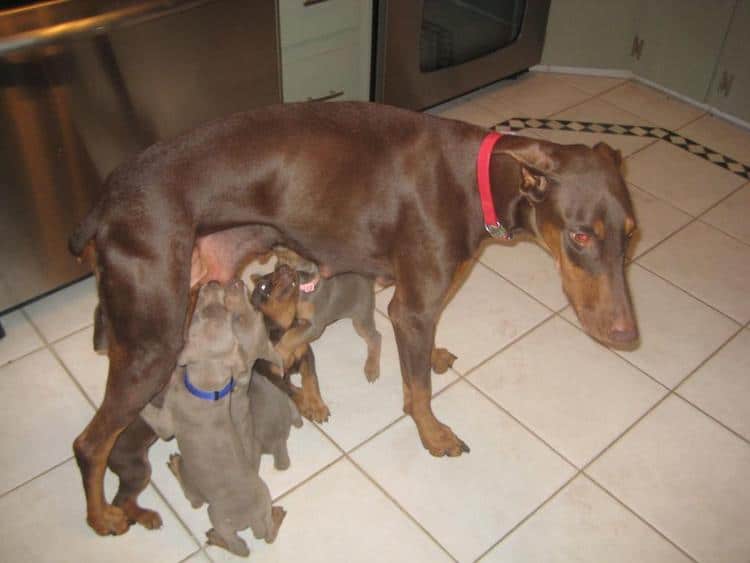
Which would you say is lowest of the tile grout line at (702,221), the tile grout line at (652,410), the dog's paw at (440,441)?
the tile grout line at (652,410)

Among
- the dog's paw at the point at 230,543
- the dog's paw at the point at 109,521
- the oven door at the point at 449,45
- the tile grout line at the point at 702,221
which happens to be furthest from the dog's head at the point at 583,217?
the oven door at the point at 449,45

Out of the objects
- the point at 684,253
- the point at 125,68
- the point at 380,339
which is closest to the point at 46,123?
the point at 125,68

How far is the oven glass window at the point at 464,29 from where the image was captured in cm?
389

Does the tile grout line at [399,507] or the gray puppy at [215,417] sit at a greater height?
the gray puppy at [215,417]

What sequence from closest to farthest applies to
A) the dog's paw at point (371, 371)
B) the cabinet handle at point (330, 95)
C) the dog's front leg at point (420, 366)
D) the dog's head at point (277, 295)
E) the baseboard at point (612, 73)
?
the dog's head at point (277, 295) < the dog's front leg at point (420, 366) < the dog's paw at point (371, 371) < the cabinet handle at point (330, 95) < the baseboard at point (612, 73)

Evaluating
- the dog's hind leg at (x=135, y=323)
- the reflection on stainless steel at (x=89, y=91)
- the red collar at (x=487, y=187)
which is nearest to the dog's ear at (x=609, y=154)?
the red collar at (x=487, y=187)

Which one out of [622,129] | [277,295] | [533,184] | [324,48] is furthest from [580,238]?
[622,129]

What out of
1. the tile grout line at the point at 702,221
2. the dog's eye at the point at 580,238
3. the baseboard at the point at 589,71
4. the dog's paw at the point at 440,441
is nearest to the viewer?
the dog's eye at the point at 580,238

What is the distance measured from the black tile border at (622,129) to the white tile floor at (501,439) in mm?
853

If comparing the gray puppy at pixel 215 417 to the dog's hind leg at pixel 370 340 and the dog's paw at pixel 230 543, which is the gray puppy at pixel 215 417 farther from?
the dog's hind leg at pixel 370 340

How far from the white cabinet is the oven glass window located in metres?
0.40

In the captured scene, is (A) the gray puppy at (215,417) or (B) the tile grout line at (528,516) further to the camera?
(B) the tile grout line at (528,516)

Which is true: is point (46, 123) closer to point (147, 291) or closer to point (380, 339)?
point (147, 291)

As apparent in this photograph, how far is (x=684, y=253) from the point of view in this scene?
3.48 m
